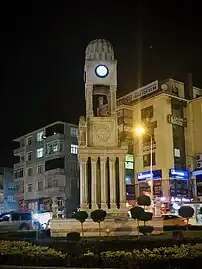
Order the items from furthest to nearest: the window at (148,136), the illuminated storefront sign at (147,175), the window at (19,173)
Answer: the window at (19,173), the window at (148,136), the illuminated storefront sign at (147,175)

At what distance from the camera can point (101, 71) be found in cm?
3244

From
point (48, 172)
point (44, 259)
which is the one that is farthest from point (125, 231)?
point (48, 172)

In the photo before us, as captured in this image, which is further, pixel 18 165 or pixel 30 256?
pixel 18 165

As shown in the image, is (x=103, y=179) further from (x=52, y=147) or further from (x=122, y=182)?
(x=52, y=147)

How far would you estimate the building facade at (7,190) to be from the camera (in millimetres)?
81500

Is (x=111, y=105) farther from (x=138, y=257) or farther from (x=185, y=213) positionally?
(x=138, y=257)

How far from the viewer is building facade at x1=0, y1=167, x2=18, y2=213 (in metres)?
81.5

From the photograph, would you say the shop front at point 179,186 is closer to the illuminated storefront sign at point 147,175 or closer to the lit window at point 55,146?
the illuminated storefront sign at point 147,175

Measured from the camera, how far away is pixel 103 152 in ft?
100

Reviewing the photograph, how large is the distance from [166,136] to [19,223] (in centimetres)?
3211

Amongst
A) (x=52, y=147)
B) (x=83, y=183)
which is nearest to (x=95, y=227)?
(x=83, y=183)

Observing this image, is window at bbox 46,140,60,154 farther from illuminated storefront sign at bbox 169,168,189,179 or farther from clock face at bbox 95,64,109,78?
→ clock face at bbox 95,64,109,78

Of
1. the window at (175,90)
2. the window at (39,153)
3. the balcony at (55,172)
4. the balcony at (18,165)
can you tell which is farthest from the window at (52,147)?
the window at (175,90)

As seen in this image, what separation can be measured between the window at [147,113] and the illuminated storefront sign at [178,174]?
Answer: 9418mm
